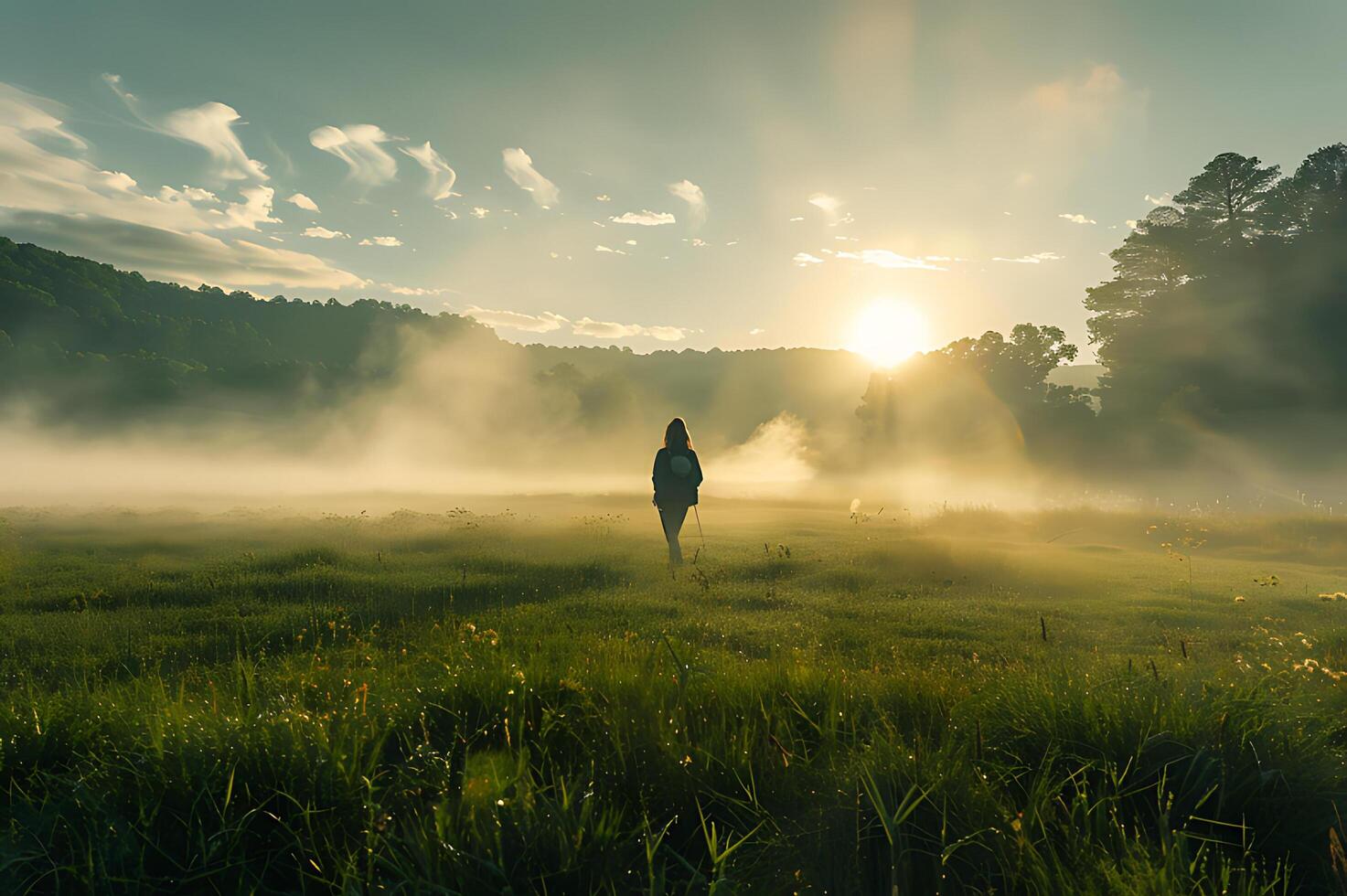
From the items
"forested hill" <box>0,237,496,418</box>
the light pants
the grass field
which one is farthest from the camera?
"forested hill" <box>0,237,496,418</box>

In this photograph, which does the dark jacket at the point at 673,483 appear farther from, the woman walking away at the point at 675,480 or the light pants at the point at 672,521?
the light pants at the point at 672,521

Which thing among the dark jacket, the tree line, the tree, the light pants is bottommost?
the light pants

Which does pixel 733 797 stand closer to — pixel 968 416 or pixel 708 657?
pixel 708 657

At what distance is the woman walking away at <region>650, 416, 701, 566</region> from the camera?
1603 cm

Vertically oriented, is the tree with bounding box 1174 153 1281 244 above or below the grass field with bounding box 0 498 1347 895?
above

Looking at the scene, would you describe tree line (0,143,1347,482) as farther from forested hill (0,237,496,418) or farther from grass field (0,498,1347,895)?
forested hill (0,237,496,418)

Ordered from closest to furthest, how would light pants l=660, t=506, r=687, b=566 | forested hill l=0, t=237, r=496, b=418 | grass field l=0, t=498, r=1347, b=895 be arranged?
grass field l=0, t=498, r=1347, b=895 < light pants l=660, t=506, r=687, b=566 < forested hill l=0, t=237, r=496, b=418

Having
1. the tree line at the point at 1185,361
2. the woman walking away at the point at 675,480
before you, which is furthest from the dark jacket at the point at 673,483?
the tree line at the point at 1185,361

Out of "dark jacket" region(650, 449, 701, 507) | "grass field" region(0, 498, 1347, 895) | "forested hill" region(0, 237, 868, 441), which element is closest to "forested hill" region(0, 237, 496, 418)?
"forested hill" region(0, 237, 868, 441)

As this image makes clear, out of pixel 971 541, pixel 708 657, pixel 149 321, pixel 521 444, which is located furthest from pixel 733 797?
pixel 149 321

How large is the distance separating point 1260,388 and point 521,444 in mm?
91571

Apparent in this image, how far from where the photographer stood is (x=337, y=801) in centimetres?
324

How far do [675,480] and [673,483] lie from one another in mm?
74

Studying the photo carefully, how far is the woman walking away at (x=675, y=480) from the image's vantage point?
16031mm
